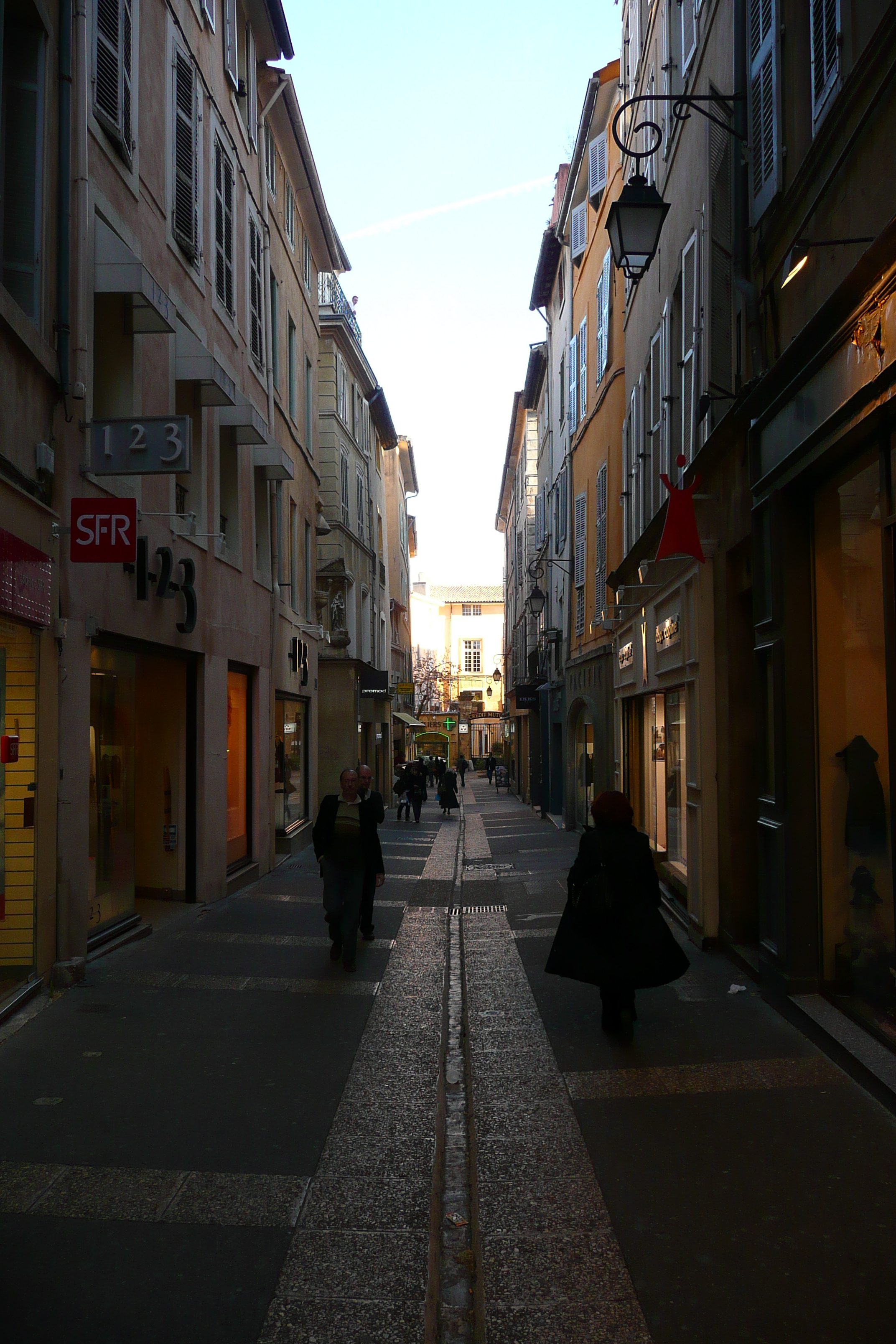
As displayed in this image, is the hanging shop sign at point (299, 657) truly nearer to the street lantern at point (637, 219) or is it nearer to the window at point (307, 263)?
the window at point (307, 263)

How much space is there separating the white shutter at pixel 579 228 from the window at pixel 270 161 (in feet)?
23.1

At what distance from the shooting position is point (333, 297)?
29391 mm

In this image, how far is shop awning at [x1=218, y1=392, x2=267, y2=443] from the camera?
13.3 metres

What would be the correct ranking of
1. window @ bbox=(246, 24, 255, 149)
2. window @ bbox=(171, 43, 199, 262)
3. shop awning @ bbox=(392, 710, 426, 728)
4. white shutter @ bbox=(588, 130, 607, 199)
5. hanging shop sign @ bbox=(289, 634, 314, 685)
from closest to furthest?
window @ bbox=(171, 43, 199, 262) < window @ bbox=(246, 24, 255, 149) < hanging shop sign @ bbox=(289, 634, 314, 685) < white shutter @ bbox=(588, 130, 607, 199) < shop awning @ bbox=(392, 710, 426, 728)

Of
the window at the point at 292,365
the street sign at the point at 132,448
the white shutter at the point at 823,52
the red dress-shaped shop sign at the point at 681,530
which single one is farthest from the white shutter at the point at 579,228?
the white shutter at the point at 823,52

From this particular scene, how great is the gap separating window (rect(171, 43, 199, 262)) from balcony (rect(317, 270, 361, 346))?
1576 cm

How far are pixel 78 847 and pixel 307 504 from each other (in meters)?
14.0

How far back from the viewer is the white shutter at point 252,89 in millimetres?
16109

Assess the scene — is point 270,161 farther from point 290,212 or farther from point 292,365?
point 292,365

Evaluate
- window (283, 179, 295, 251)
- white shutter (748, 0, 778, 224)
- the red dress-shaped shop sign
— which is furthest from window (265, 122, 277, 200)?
the red dress-shaped shop sign

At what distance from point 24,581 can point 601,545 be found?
14.5 metres

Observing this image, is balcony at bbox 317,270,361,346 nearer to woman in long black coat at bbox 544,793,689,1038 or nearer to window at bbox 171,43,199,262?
window at bbox 171,43,199,262

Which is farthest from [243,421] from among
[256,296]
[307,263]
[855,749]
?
[307,263]

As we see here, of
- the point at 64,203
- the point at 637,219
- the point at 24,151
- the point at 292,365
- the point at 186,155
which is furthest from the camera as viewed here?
the point at 292,365
